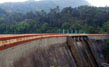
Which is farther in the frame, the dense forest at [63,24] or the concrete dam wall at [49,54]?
the dense forest at [63,24]

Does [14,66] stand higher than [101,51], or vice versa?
[14,66]

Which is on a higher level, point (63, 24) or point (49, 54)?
point (63, 24)

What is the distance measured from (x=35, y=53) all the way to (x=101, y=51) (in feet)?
81.8

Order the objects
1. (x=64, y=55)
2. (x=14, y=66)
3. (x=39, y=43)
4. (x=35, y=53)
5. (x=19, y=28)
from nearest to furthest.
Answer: (x=14, y=66) < (x=35, y=53) < (x=39, y=43) < (x=64, y=55) < (x=19, y=28)

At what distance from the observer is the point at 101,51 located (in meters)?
35.8

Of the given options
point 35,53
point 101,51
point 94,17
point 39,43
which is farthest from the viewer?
point 94,17

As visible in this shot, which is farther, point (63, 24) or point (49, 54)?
point (63, 24)

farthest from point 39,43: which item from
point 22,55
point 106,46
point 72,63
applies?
point 106,46

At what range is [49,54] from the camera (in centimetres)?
1739

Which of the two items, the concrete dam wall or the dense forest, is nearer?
the concrete dam wall

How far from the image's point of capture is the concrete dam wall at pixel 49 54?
9846 millimetres

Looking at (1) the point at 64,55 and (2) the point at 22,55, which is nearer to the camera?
(2) the point at 22,55

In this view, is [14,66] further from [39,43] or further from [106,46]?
[106,46]

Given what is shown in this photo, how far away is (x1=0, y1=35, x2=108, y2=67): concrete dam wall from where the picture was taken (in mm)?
9846
